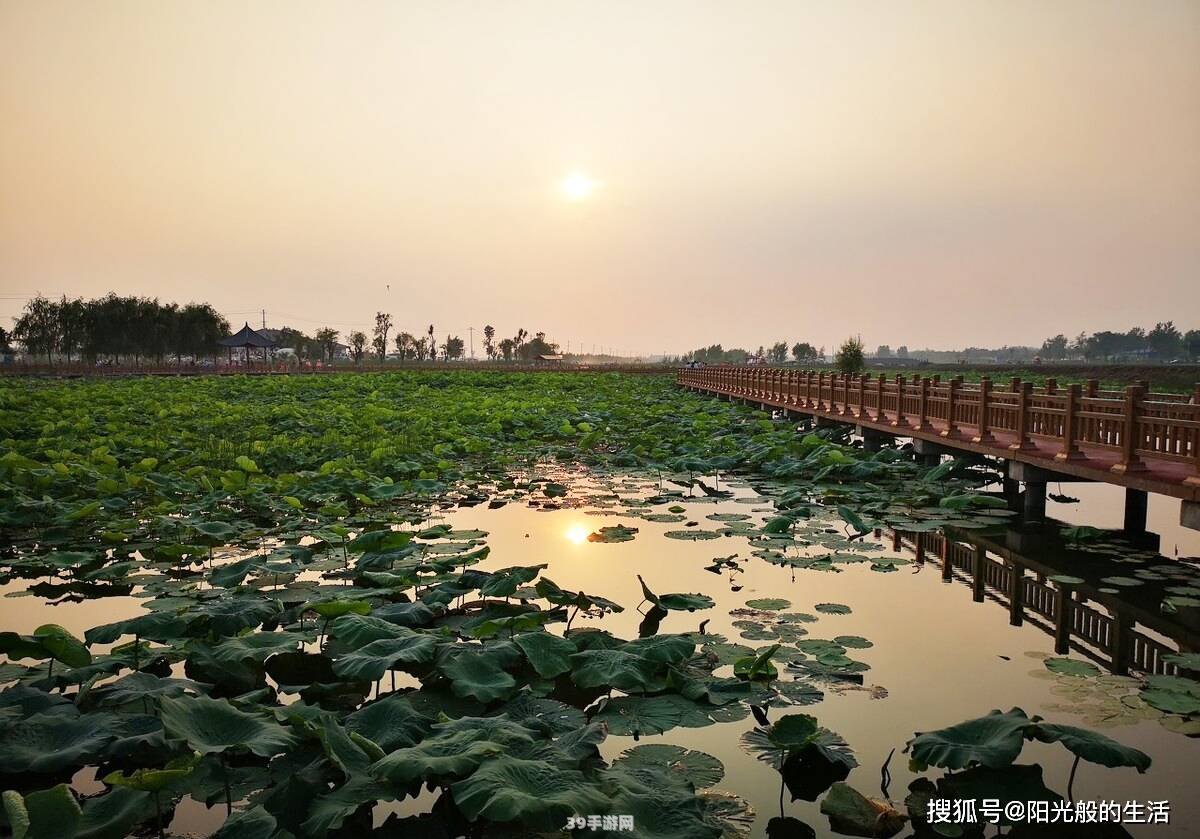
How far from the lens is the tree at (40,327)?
58.5 m

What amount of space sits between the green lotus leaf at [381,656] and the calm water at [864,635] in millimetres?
573

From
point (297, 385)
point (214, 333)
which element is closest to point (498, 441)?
point (297, 385)

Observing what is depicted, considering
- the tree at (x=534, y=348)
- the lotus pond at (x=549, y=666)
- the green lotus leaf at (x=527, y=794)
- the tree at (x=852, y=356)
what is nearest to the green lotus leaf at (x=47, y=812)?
the lotus pond at (x=549, y=666)

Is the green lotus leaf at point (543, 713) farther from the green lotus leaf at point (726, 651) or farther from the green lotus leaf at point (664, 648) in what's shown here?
the green lotus leaf at point (726, 651)

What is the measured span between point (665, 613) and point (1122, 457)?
5.33 m

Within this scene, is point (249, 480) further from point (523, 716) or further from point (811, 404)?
point (811, 404)

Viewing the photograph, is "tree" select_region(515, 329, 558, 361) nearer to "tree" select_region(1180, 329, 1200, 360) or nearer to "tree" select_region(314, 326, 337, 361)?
"tree" select_region(314, 326, 337, 361)

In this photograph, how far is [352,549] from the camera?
19.3 feet

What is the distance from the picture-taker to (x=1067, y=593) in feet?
19.7

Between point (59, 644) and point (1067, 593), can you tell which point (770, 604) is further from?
point (59, 644)

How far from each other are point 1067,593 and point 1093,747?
3.60 meters

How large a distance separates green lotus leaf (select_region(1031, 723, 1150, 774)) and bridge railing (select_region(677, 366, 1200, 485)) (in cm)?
469

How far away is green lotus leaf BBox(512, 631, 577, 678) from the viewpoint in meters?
3.64

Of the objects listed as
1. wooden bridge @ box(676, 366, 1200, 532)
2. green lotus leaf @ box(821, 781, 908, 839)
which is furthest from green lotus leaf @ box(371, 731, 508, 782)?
wooden bridge @ box(676, 366, 1200, 532)
